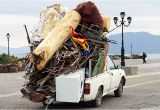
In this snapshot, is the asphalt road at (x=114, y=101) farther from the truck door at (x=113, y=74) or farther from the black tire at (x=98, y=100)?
the truck door at (x=113, y=74)

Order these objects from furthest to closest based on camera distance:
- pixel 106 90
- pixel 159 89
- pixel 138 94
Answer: pixel 159 89 < pixel 138 94 < pixel 106 90

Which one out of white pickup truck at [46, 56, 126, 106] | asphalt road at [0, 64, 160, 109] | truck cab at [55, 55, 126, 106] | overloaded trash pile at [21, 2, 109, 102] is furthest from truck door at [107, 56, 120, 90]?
overloaded trash pile at [21, 2, 109, 102]

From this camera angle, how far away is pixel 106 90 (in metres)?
18.1

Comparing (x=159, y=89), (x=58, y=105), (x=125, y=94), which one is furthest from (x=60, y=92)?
(x=159, y=89)

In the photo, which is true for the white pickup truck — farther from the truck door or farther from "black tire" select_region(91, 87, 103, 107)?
the truck door

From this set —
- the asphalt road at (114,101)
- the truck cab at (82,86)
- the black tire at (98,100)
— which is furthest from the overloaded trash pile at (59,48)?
the asphalt road at (114,101)

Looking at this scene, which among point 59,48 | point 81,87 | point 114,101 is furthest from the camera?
point 114,101

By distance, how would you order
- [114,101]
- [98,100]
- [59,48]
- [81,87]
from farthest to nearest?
[114,101] < [98,100] < [59,48] < [81,87]

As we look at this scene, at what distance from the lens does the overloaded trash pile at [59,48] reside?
53.0 feet

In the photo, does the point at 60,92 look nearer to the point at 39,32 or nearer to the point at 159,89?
the point at 39,32

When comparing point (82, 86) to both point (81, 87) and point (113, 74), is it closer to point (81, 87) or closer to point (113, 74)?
point (81, 87)

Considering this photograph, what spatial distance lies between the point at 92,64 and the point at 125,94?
506 cm

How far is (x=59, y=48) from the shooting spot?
16781 millimetres

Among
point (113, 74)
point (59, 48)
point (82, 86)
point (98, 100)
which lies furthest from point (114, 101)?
point (59, 48)
